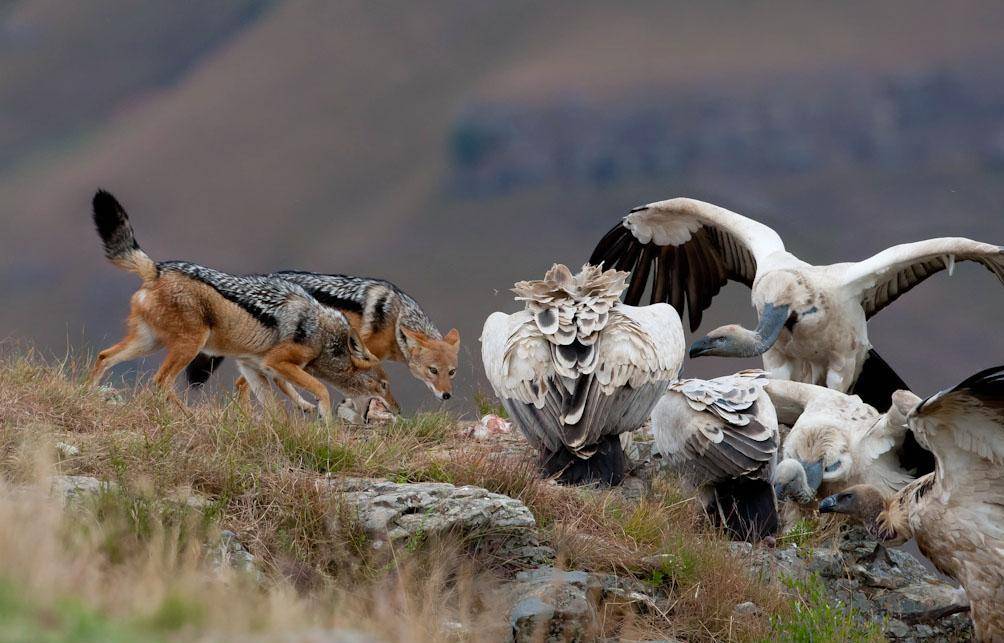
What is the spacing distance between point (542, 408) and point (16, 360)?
393cm

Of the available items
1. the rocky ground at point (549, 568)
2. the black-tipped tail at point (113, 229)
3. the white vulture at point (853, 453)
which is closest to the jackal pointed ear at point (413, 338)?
the black-tipped tail at point (113, 229)

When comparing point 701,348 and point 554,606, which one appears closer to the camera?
point 554,606

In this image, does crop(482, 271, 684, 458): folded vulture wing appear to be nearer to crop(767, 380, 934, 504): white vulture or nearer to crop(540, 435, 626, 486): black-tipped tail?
crop(540, 435, 626, 486): black-tipped tail

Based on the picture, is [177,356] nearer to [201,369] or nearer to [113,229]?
[113,229]

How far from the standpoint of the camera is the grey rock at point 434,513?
623 centimetres

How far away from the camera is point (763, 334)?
34.6 ft

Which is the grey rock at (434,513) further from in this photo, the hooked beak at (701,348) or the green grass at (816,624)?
the hooked beak at (701,348)

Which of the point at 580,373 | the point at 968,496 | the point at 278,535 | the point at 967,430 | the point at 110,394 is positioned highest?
the point at 110,394

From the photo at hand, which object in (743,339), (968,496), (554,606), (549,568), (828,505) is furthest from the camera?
(743,339)

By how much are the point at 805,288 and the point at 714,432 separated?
3231 millimetres

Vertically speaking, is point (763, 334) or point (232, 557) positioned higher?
point (232, 557)

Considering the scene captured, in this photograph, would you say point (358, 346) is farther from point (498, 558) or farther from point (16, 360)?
point (498, 558)

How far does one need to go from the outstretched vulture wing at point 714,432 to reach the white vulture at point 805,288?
2211 mm

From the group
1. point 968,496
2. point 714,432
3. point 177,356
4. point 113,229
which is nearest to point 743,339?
point 714,432
